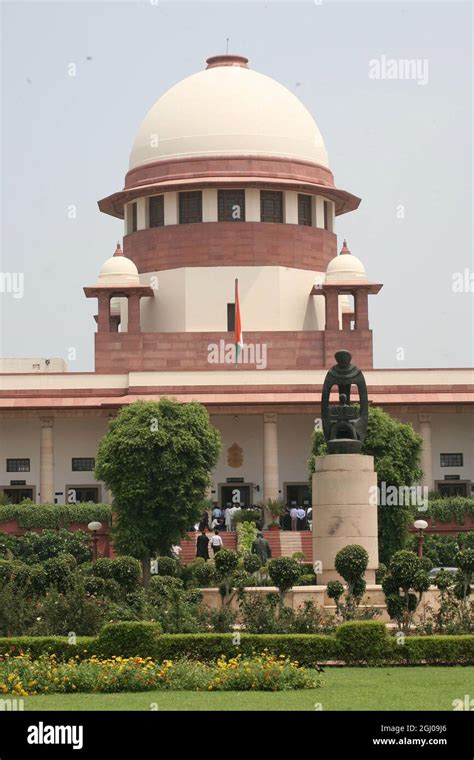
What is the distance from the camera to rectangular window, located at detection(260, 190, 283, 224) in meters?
54.2

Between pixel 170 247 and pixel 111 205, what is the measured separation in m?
3.58

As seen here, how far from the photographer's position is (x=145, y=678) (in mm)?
18969

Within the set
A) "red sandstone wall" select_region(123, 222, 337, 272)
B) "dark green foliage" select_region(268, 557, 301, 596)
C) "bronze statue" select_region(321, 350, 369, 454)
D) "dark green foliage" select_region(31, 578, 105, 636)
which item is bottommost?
"dark green foliage" select_region(31, 578, 105, 636)

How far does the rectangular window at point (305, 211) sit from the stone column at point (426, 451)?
8051mm

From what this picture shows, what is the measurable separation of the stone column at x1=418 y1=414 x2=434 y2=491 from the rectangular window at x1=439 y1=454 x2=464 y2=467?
85 cm

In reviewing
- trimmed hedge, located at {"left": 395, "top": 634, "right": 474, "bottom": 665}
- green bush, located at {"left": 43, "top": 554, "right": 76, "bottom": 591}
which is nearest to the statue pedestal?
green bush, located at {"left": 43, "top": 554, "right": 76, "bottom": 591}

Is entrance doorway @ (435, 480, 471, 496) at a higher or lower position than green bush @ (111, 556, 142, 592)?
higher

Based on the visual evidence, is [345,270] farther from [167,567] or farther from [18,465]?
[167,567]

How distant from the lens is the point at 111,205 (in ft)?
186

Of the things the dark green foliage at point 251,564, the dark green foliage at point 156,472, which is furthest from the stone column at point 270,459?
the dark green foliage at point 251,564

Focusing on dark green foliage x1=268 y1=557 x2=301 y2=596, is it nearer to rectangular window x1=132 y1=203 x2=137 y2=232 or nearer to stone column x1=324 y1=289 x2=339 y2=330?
stone column x1=324 y1=289 x2=339 y2=330

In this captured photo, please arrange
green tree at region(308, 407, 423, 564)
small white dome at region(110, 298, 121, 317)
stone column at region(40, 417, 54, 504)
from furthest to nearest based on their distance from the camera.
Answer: small white dome at region(110, 298, 121, 317) → stone column at region(40, 417, 54, 504) → green tree at region(308, 407, 423, 564)

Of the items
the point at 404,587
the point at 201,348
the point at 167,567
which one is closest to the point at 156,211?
the point at 201,348
